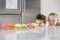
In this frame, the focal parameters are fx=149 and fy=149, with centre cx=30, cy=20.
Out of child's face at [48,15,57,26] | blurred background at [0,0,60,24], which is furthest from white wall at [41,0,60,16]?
child's face at [48,15,57,26]

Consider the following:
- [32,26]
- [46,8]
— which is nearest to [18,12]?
[46,8]

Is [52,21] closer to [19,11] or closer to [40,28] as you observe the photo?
[19,11]

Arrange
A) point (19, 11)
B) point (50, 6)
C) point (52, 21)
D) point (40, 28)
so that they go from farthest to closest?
point (50, 6)
point (19, 11)
point (52, 21)
point (40, 28)

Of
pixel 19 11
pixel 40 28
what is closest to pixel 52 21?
pixel 19 11

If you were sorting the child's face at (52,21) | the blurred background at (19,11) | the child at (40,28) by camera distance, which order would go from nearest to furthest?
the child at (40,28), the child's face at (52,21), the blurred background at (19,11)

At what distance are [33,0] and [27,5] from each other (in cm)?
16

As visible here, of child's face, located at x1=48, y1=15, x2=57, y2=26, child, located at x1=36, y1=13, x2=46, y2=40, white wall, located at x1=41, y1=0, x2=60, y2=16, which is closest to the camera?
child, located at x1=36, y1=13, x2=46, y2=40

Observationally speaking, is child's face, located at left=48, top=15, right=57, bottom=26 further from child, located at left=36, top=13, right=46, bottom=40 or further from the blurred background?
the blurred background

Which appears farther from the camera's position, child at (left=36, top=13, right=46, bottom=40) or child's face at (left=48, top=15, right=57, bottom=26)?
child's face at (left=48, top=15, right=57, bottom=26)

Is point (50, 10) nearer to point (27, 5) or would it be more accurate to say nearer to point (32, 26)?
point (27, 5)

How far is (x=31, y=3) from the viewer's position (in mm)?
2908

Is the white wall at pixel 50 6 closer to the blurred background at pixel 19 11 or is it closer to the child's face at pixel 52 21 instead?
the blurred background at pixel 19 11

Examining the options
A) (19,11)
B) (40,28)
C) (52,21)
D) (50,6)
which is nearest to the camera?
(40,28)

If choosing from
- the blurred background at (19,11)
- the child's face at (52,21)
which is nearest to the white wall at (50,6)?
the blurred background at (19,11)
